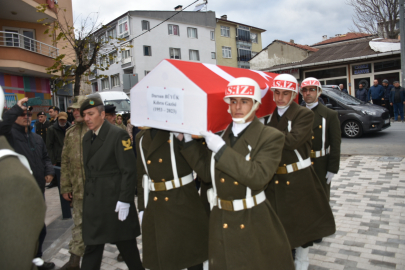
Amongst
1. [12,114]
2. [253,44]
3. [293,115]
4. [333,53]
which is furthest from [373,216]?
[253,44]

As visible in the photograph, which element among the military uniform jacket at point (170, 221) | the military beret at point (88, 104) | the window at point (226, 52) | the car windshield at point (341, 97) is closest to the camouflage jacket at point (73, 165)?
the military beret at point (88, 104)

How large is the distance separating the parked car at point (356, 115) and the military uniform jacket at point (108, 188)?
34.9 feet

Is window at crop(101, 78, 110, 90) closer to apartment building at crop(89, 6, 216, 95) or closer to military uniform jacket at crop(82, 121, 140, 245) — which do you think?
apartment building at crop(89, 6, 216, 95)

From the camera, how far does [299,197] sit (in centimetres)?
345

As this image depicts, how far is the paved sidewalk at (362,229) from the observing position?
376 centimetres

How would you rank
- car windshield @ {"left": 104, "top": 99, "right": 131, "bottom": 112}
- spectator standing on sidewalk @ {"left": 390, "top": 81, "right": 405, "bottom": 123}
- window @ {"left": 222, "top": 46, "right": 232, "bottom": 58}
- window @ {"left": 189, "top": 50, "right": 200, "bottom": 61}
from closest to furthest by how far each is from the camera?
spectator standing on sidewalk @ {"left": 390, "top": 81, "right": 405, "bottom": 123} → car windshield @ {"left": 104, "top": 99, "right": 131, "bottom": 112} → window @ {"left": 189, "top": 50, "right": 200, "bottom": 61} → window @ {"left": 222, "top": 46, "right": 232, "bottom": 58}

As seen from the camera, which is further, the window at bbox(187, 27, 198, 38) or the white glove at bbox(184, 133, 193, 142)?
the window at bbox(187, 27, 198, 38)

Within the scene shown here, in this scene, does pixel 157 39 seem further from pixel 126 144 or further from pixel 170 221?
pixel 170 221

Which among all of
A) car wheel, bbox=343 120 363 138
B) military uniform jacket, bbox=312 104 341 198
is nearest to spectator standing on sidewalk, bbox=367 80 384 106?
car wheel, bbox=343 120 363 138

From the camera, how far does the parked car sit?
1186 cm

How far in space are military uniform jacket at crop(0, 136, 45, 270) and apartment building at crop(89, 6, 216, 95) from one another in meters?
37.8

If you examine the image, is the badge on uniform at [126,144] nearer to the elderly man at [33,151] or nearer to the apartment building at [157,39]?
the elderly man at [33,151]

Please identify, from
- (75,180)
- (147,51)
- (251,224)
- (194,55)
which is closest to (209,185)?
(251,224)

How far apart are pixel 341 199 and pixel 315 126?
7.64 feet
